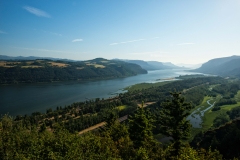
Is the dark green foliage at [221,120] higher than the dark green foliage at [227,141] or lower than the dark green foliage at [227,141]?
lower

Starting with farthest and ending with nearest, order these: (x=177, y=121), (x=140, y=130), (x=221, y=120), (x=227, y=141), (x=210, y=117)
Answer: (x=210, y=117) → (x=221, y=120) → (x=227, y=141) → (x=140, y=130) → (x=177, y=121)

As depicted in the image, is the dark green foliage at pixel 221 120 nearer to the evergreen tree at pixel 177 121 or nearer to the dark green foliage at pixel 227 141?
the dark green foliage at pixel 227 141

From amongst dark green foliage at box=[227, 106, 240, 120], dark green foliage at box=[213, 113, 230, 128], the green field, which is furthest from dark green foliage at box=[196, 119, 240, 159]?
dark green foliage at box=[227, 106, 240, 120]

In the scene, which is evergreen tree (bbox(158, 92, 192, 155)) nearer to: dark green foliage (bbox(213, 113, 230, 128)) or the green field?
the green field

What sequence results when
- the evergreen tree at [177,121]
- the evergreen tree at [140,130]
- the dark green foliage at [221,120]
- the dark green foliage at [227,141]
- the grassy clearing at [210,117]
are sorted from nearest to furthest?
the evergreen tree at [177,121] < the evergreen tree at [140,130] < the dark green foliage at [227,141] < the dark green foliage at [221,120] < the grassy clearing at [210,117]

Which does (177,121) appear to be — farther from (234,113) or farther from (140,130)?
(234,113)

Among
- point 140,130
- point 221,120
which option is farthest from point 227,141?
point 221,120

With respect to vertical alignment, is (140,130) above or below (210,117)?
above

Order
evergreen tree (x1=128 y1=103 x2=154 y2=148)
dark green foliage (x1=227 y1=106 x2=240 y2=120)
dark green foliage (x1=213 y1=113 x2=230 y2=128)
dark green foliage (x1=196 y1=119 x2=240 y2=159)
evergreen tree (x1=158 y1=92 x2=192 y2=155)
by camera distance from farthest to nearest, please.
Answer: dark green foliage (x1=227 y1=106 x2=240 y2=120) < dark green foliage (x1=213 y1=113 x2=230 y2=128) < dark green foliage (x1=196 y1=119 x2=240 y2=159) < evergreen tree (x1=128 y1=103 x2=154 y2=148) < evergreen tree (x1=158 y1=92 x2=192 y2=155)

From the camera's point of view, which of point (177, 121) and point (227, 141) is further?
point (227, 141)

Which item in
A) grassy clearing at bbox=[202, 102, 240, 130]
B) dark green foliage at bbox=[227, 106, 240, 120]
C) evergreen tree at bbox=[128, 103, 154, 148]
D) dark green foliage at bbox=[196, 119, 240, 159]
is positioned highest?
evergreen tree at bbox=[128, 103, 154, 148]

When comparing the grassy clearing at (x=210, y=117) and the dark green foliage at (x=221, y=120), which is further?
the grassy clearing at (x=210, y=117)

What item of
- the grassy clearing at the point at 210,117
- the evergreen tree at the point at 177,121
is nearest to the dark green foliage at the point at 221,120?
the grassy clearing at the point at 210,117
